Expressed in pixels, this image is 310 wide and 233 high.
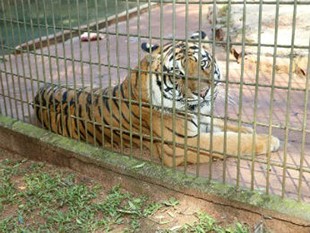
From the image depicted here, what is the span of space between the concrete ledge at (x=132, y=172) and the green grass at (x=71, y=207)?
10cm

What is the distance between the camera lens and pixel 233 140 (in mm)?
3287

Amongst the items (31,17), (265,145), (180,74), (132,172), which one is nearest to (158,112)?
(180,74)

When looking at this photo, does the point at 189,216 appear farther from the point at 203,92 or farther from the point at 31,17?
the point at 31,17

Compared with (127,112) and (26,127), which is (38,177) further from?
(127,112)

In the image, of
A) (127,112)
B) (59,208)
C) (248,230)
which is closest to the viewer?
(248,230)

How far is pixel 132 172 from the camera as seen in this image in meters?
3.15

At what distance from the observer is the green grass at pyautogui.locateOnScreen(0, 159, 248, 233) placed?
2.90 m

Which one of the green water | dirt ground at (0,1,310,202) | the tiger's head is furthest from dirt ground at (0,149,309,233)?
the green water

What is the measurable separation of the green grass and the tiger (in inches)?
13.1

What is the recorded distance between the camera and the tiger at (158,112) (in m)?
3.10

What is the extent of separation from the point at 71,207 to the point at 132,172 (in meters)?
0.46

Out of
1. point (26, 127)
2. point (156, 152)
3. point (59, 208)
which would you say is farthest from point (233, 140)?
point (26, 127)

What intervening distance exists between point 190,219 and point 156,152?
0.60 meters

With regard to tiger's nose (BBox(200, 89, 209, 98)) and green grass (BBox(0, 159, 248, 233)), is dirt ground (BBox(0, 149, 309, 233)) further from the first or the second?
tiger's nose (BBox(200, 89, 209, 98))
